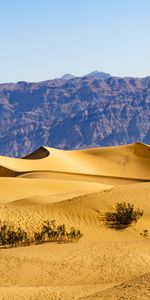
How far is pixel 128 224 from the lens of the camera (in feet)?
57.5

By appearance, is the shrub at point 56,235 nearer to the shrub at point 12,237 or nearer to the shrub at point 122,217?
the shrub at point 12,237

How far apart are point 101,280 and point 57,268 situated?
1.09 metres

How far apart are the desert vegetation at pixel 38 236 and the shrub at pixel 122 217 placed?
183 cm

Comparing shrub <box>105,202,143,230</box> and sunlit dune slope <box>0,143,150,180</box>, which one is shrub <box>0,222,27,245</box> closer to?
shrub <box>105,202,143,230</box>

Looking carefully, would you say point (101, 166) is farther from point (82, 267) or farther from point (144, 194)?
point (82, 267)

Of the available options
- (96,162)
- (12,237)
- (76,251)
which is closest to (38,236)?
(12,237)

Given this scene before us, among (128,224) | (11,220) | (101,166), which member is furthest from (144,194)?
(101,166)

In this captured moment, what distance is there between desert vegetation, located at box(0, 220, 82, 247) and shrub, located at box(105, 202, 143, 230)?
6.01 feet

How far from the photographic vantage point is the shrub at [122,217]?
17391mm

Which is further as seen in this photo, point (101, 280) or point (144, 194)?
point (144, 194)

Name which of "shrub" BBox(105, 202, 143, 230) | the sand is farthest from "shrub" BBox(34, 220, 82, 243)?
"shrub" BBox(105, 202, 143, 230)

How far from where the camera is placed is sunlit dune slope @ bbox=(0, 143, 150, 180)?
40375mm

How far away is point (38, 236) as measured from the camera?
→ 1531 cm

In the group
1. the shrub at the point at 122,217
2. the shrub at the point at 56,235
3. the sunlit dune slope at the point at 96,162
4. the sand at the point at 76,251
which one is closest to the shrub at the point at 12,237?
the shrub at the point at 56,235
